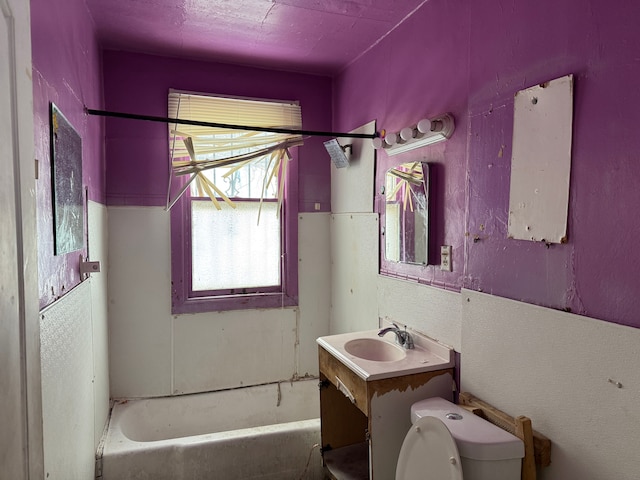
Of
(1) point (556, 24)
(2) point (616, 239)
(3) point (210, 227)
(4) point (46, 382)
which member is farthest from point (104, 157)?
(2) point (616, 239)

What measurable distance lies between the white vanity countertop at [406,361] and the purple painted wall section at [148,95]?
1630 millimetres

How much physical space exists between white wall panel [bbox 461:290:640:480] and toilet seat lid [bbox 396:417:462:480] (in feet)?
1.01

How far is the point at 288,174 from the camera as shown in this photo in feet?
10.2

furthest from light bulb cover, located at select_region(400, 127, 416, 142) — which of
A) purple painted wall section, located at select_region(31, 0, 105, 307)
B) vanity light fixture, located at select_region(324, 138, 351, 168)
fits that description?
purple painted wall section, located at select_region(31, 0, 105, 307)

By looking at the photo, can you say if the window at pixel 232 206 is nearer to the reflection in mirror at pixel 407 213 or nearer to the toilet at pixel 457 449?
the reflection in mirror at pixel 407 213

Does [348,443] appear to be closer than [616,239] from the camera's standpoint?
No

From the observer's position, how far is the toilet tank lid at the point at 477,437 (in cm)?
139

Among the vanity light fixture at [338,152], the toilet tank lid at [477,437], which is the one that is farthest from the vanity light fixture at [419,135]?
the toilet tank lid at [477,437]

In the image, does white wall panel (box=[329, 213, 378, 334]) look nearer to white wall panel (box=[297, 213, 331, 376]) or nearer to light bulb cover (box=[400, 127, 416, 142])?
white wall panel (box=[297, 213, 331, 376])

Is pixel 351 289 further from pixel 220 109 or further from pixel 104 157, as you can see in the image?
pixel 104 157

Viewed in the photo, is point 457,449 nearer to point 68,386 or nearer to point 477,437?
point 477,437

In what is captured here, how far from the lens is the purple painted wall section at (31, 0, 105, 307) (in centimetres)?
132

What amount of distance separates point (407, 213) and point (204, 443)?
65.0 inches

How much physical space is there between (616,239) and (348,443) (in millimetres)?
1809
